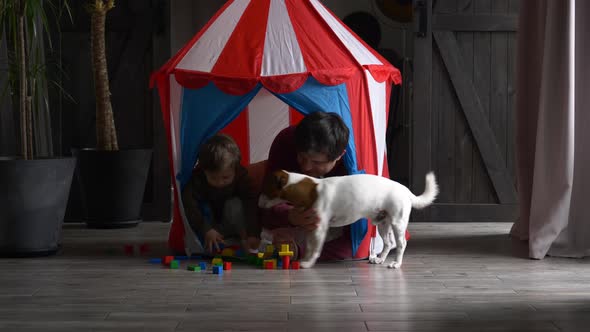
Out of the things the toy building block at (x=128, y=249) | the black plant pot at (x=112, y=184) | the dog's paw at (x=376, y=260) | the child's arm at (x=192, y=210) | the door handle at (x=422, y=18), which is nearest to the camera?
the dog's paw at (x=376, y=260)

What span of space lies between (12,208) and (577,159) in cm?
271

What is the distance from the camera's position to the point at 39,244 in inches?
131

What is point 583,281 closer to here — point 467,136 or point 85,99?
point 467,136

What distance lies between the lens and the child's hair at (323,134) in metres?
2.94

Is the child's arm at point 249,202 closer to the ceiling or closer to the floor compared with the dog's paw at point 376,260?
closer to the ceiling

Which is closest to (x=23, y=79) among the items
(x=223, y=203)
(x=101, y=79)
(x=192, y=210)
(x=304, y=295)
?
(x=101, y=79)

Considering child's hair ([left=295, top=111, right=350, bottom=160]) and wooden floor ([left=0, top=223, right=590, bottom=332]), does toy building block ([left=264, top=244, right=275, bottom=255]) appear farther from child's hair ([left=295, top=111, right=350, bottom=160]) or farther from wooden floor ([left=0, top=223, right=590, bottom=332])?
child's hair ([left=295, top=111, right=350, bottom=160])

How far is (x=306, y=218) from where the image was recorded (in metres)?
2.95

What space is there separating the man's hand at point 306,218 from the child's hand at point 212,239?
42 centimetres

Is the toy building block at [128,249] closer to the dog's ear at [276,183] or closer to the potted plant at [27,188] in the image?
the potted plant at [27,188]

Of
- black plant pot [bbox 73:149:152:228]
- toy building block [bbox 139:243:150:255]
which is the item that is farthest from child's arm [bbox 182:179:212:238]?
black plant pot [bbox 73:149:152:228]

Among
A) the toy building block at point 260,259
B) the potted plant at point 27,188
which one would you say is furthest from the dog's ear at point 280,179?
the potted plant at point 27,188

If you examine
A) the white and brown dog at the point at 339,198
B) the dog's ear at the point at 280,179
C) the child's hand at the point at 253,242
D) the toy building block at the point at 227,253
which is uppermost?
the dog's ear at the point at 280,179

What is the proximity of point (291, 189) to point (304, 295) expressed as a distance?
0.54 metres
